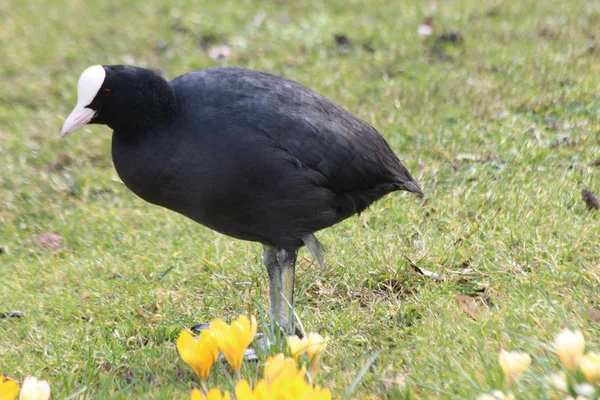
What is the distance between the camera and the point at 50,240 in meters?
5.32

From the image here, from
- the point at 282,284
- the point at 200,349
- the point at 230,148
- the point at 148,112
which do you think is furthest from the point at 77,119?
the point at 200,349

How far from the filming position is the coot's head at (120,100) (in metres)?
3.46

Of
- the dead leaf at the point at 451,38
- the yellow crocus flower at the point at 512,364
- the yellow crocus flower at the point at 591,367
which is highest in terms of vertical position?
the yellow crocus flower at the point at 591,367

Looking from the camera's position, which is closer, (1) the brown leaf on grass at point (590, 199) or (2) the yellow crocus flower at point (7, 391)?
(2) the yellow crocus flower at point (7, 391)

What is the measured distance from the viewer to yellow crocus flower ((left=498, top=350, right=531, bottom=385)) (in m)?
2.37

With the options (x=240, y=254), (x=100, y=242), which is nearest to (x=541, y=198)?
(x=240, y=254)

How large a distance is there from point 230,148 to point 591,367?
5.72 ft

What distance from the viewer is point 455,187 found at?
516 cm

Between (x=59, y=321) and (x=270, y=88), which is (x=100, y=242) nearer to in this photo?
(x=59, y=321)

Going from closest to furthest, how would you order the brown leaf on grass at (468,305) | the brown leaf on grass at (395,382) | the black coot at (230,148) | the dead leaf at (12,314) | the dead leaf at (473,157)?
1. the brown leaf on grass at (395,382)
2. the black coot at (230,148)
3. the brown leaf on grass at (468,305)
4. the dead leaf at (12,314)
5. the dead leaf at (473,157)

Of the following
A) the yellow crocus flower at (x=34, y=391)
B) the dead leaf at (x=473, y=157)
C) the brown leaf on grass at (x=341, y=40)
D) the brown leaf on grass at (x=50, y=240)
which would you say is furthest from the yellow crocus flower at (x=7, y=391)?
the brown leaf on grass at (x=341, y=40)

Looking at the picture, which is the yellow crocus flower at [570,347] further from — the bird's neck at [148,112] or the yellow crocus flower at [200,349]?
the bird's neck at [148,112]

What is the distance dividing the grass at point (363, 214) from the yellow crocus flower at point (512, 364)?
0.21 meters

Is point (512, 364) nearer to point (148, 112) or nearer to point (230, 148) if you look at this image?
point (230, 148)
